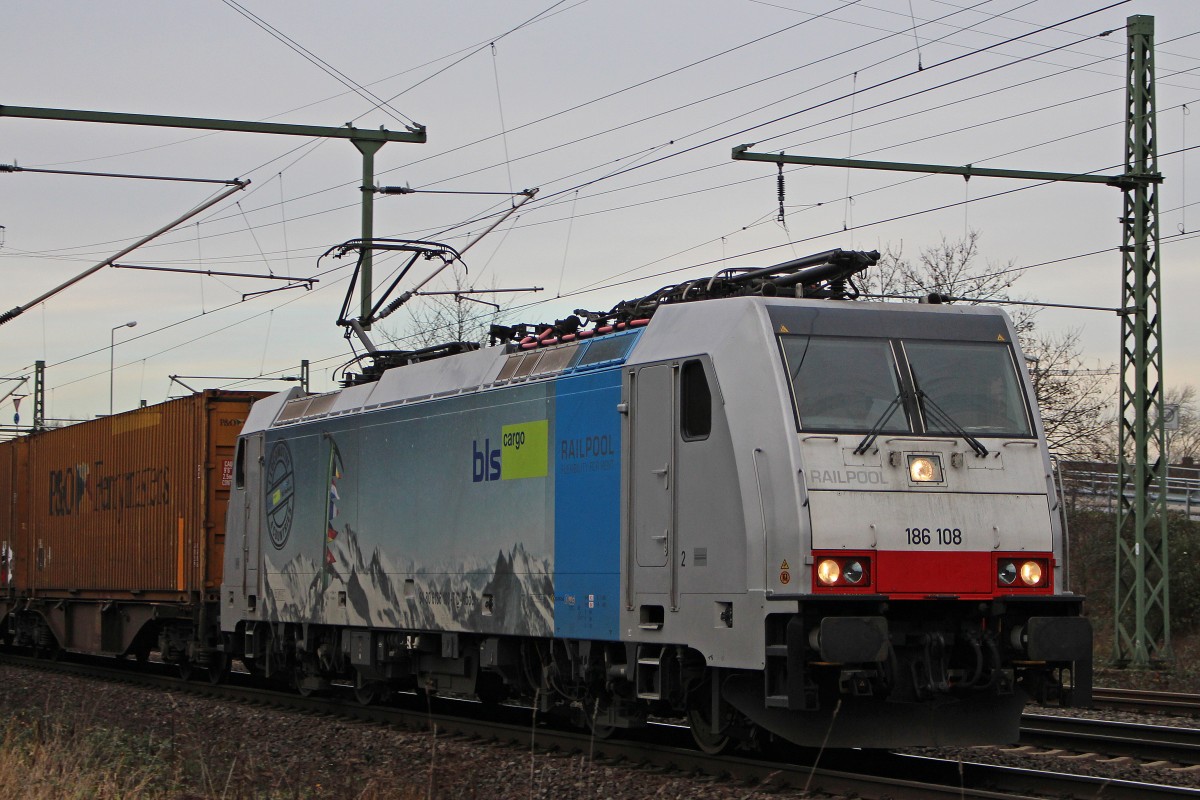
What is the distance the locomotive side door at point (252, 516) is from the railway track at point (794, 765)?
262 centimetres

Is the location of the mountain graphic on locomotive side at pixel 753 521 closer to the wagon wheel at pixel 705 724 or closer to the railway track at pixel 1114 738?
the wagon wheel at pixel 705 724

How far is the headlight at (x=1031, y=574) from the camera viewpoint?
10.6 m

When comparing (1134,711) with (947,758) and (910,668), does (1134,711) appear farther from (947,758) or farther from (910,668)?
(910,668)

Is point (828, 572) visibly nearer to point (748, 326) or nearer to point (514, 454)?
point (748, 326)

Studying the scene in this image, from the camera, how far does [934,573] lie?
33.7 ft

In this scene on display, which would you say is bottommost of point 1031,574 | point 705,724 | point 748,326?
point 705,724

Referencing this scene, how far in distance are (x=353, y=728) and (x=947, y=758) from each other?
19.1ft

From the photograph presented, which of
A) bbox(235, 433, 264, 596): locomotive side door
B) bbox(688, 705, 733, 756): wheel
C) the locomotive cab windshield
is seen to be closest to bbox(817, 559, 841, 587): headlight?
the locomotive cab windshield

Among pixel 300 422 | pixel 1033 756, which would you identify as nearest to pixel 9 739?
pixel 300 422

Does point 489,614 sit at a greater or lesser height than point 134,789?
greater

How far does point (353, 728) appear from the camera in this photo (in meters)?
14.8

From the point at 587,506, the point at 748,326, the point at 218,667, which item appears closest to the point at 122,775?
the point at 587,506

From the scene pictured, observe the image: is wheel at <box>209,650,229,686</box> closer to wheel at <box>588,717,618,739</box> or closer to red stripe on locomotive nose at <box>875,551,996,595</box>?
wheel at <box>588,717,618,739</box>

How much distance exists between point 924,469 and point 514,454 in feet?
13.1
